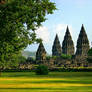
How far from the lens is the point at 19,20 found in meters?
30.2

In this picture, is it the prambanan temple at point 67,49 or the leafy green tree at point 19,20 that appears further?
the prambanan temple at point 67,49

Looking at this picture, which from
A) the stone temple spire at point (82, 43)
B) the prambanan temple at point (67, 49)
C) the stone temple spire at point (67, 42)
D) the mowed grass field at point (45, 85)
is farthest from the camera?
the stone temple spire at point (67, 42)

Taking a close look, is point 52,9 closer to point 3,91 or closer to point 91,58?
point 3,91

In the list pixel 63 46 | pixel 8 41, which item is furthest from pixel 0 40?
pixel 63 46

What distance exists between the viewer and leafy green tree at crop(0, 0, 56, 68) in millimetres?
29156

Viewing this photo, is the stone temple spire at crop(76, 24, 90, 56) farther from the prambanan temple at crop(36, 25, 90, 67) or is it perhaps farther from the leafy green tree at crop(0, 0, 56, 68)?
the leafy green tree at crop(0, 0, 56, 68)

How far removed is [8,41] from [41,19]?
4.29m

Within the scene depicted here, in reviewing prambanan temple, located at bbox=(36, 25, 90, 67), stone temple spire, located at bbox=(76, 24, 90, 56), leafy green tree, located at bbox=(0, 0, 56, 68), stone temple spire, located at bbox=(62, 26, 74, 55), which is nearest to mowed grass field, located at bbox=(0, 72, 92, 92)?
leafy green tree, located at bbox=(0, 0, 56, 68)

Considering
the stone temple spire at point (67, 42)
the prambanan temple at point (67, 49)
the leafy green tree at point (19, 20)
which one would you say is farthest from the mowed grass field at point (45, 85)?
the stone temple spire at point (67, 42)

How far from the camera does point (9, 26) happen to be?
98.0 ft

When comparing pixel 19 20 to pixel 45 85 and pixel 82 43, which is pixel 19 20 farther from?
pixel 82 43

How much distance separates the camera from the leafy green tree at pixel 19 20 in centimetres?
2916

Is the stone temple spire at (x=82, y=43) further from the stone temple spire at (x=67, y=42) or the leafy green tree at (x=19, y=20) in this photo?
the leafy green tree at (x=19, y=20)

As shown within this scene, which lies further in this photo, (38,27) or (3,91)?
(38,27)
